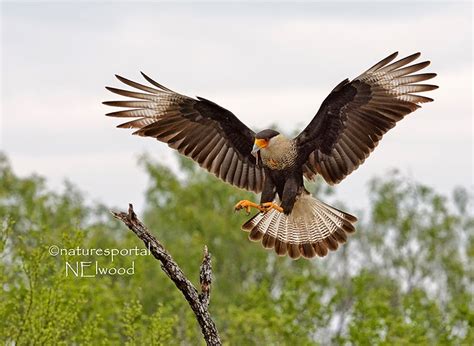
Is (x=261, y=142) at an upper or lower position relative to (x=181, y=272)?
upper

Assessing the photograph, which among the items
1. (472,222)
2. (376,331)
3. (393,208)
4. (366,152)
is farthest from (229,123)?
(472,222)

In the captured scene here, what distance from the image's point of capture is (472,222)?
3262 centimetres

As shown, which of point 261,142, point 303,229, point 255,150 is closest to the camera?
point 255,150

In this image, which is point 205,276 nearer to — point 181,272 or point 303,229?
point 181,272

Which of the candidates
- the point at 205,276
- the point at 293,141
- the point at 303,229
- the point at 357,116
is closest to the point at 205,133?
the point at 293,141

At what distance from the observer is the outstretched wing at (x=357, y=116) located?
33.4ft

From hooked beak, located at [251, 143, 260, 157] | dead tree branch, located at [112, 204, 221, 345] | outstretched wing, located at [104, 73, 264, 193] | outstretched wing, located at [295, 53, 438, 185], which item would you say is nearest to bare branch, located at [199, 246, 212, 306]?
dead tree branch, located at [112, 204, 221, 345]

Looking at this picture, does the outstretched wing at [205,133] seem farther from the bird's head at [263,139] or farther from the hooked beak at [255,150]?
the hooked beak at [255,150]

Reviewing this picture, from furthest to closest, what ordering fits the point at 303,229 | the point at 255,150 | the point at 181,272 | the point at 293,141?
the point at 303,229 < the point at 293,141 < the point at 255,150 < the point at 181,272

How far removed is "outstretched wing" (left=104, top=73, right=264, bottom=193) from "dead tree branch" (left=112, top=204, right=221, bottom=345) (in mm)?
2473

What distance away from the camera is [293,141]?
34.1ft

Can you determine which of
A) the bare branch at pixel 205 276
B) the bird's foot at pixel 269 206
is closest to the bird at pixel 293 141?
the bird's foot at pixel 269 206

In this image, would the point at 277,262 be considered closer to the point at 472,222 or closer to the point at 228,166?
the point at 472,222

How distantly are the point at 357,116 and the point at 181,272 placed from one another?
9.55ft
